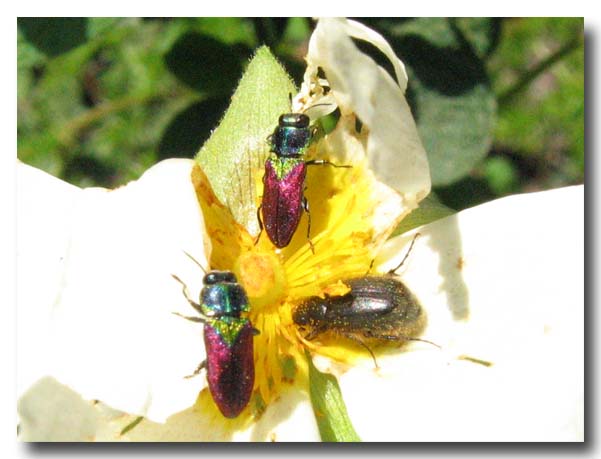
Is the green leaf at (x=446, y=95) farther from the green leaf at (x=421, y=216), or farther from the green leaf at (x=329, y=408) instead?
the green leaf at (x=329, y=408)

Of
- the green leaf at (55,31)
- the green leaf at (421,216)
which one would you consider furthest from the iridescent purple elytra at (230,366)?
the green leaf at (55,31)

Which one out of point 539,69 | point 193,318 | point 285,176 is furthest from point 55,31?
point 539,69

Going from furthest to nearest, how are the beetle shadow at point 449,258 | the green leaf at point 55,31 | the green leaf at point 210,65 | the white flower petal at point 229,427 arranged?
the green leaf at point 210,65, the green leaf at point 55,31, the beetle shadow at point 449,258, the white flower petal at point 229,427

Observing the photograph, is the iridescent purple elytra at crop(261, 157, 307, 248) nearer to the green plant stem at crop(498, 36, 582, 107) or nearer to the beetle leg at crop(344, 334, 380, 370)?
the beetle leg at crop(344, 334, 380, 370)

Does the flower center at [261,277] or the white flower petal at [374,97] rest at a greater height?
the white flower petal at [374,97]
